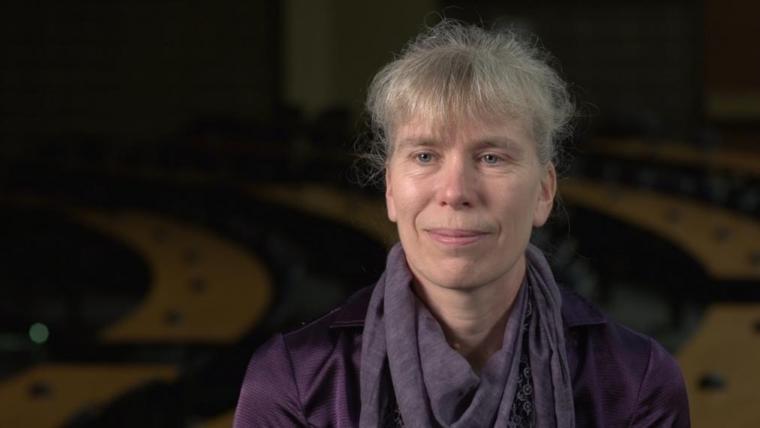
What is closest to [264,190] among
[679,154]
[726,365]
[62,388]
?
[679,154]

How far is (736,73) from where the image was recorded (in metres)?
14.2

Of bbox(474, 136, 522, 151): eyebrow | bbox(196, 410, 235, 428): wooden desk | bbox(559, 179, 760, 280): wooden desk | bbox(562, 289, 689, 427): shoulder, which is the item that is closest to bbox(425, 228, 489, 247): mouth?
bbox(474, 136, 522, 151): eyebrow

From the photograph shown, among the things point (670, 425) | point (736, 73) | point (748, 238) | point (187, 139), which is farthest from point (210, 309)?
point (736, 73)

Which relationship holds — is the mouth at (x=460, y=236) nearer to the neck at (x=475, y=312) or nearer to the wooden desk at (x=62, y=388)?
the neck at (x=475, y=312)

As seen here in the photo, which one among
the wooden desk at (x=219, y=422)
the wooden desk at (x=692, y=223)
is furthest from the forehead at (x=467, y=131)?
the wooden desk at (x=692, y=223)

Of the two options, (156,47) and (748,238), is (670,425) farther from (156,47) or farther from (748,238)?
(156,47)

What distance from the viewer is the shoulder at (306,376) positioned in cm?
187

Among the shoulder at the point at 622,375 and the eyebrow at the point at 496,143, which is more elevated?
the eyebrow at the point at 496,143

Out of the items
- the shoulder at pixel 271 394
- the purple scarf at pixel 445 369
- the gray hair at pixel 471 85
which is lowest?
the shoulder at pixel 271 394

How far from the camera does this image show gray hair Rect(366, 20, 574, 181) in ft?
5.85

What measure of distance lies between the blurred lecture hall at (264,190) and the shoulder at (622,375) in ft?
0.88

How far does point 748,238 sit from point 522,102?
463 cm

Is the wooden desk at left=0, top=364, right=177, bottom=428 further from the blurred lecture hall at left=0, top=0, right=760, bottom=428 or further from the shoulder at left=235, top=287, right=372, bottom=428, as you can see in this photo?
the shoulder at left=235, top=287, right=372, bottom=428

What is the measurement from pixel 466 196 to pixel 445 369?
239 mm
